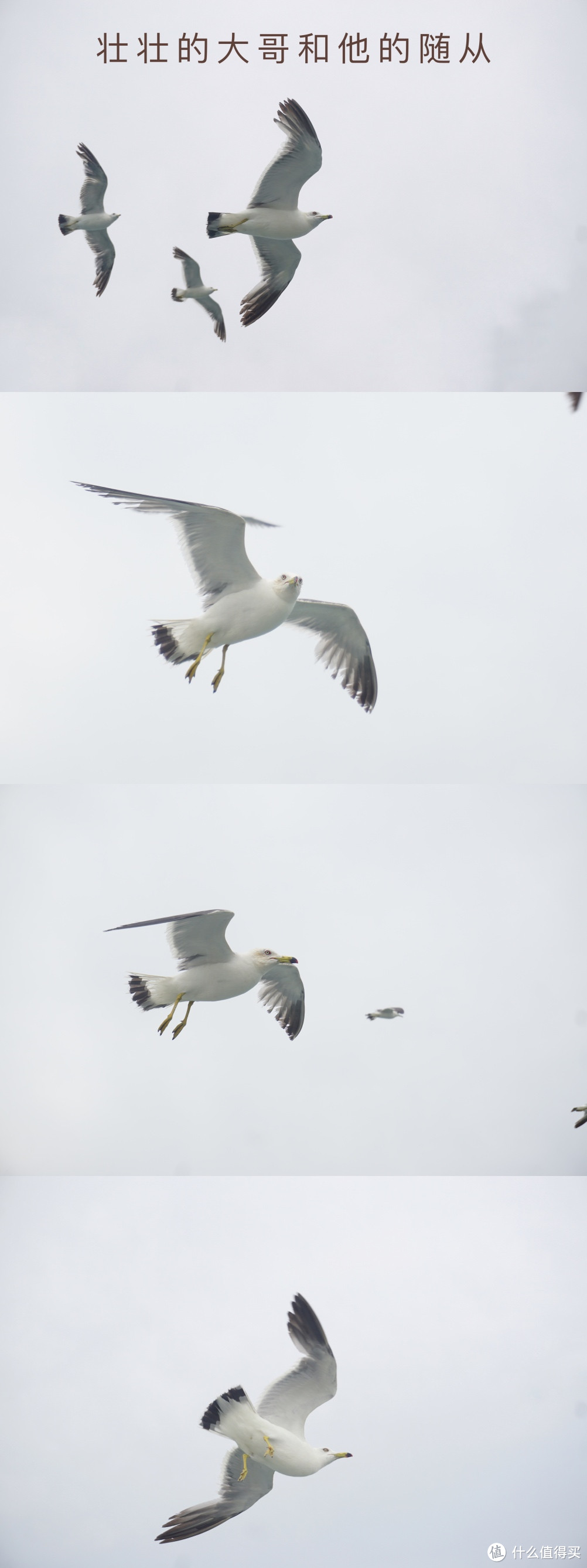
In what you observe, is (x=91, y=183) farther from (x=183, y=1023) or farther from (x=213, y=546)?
(x=183, y=1023)

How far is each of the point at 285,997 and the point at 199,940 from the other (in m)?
0.67

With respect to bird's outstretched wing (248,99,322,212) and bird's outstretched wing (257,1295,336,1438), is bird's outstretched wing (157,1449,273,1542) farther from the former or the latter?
bird's outstretched wing (248,99,322,212)

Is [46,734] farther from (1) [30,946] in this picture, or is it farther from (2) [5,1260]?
(2) [5,1260]

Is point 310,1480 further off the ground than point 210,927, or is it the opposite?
point 210,927

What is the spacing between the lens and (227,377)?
2.82m

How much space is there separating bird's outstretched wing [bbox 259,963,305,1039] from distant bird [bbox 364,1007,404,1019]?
0.24m

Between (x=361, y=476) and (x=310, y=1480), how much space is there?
2.42 metres

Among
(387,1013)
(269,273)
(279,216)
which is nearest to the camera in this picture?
(279,216)

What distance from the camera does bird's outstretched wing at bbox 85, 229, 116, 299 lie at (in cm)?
273

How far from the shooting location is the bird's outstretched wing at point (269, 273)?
256 centimetres

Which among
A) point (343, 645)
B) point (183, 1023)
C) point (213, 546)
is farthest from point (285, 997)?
Result: point (213, 546)

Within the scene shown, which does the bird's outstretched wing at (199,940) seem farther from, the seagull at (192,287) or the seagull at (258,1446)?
the seagull at (192,287)

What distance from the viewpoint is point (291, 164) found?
7.62ft

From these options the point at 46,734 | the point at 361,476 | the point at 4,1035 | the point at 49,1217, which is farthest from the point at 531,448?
the point at 49,1217
